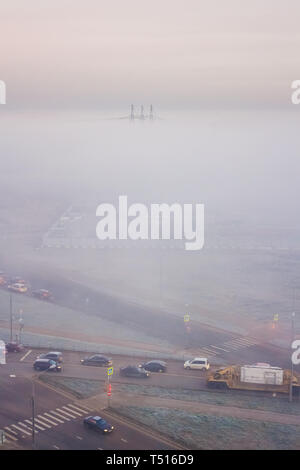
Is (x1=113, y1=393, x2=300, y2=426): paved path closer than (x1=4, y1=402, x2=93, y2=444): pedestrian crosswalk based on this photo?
No

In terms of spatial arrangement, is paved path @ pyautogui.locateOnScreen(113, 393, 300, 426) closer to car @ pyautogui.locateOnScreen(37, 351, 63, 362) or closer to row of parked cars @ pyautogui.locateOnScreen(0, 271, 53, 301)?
car @ pyautogui.locateOnScreen(37, 351, 63, 362)

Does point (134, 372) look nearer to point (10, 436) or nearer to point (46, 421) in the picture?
point (46, 421)

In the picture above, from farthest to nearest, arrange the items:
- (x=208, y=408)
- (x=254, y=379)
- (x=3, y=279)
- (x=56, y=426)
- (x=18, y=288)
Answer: (x=3, y=279)
(x=18, y=288)
(x=254, y=379)
(x=208, y=408)
(x=56, y=426)

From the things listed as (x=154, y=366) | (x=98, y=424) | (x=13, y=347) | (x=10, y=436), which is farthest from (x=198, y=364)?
(x=10, y=436)

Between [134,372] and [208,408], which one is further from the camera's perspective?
[134,372]

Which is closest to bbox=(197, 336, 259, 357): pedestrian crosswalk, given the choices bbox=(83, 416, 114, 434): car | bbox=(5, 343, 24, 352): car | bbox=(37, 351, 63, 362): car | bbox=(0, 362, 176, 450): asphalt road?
bbox=(37, 351, 63, 362): car

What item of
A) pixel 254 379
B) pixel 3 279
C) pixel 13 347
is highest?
pixel 3 279
